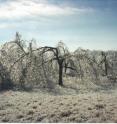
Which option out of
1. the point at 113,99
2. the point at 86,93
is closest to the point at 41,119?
the point at 113,99

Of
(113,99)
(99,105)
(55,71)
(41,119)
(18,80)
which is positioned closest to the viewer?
(41,119)

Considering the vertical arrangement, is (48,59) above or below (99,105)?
above

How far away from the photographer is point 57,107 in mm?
5457

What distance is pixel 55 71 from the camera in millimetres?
8266

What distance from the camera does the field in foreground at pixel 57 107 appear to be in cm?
498

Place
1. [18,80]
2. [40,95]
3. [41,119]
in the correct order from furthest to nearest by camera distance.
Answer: [18,80], [40,95], [41,119]

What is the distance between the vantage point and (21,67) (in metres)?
7.84

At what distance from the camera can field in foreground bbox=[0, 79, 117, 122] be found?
4.98m

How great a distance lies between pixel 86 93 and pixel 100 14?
1626 mm

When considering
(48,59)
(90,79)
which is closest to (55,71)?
(48,59)

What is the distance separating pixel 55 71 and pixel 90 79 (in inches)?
33.3

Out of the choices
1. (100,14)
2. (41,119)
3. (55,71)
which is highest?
(100,14)

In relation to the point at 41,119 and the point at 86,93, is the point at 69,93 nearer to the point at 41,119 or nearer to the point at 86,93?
the point at 86,93

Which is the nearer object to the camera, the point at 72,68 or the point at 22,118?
the point at 22,118
